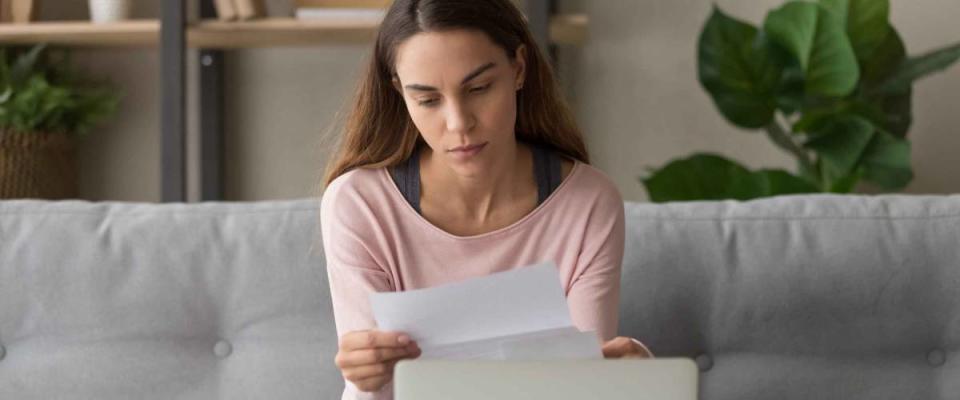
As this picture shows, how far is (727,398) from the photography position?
1.74m

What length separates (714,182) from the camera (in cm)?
302

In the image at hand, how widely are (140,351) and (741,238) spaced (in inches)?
32.5

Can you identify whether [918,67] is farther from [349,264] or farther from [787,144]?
[349,264]

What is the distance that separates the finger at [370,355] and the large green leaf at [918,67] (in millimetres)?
2054

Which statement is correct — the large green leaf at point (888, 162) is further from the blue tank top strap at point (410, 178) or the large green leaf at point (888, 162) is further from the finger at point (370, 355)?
the finger at point (370, 355)

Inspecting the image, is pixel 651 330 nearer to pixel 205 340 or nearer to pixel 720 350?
pixel 720 350

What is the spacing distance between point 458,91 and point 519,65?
0.47 ft

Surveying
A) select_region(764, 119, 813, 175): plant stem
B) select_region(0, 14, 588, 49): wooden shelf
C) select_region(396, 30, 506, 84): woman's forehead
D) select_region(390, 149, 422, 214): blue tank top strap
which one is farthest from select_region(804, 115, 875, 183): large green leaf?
select_region(396, 30, 506, 84): woman's forehead

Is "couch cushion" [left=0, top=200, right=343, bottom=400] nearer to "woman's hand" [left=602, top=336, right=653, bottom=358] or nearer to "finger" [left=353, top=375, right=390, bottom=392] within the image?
"finger" [left=353, top=375, right=390, bottom=392]

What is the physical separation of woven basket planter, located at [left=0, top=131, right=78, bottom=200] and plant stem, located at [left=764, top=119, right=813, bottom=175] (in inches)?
70.7

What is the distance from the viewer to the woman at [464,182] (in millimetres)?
1465

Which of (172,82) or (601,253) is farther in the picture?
(172,82)

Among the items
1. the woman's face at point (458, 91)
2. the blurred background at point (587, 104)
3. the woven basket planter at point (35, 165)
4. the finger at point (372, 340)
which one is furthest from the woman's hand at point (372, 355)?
the woven basket planter at point (35, 165)

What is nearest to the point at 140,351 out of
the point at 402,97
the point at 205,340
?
the point at 205,340
